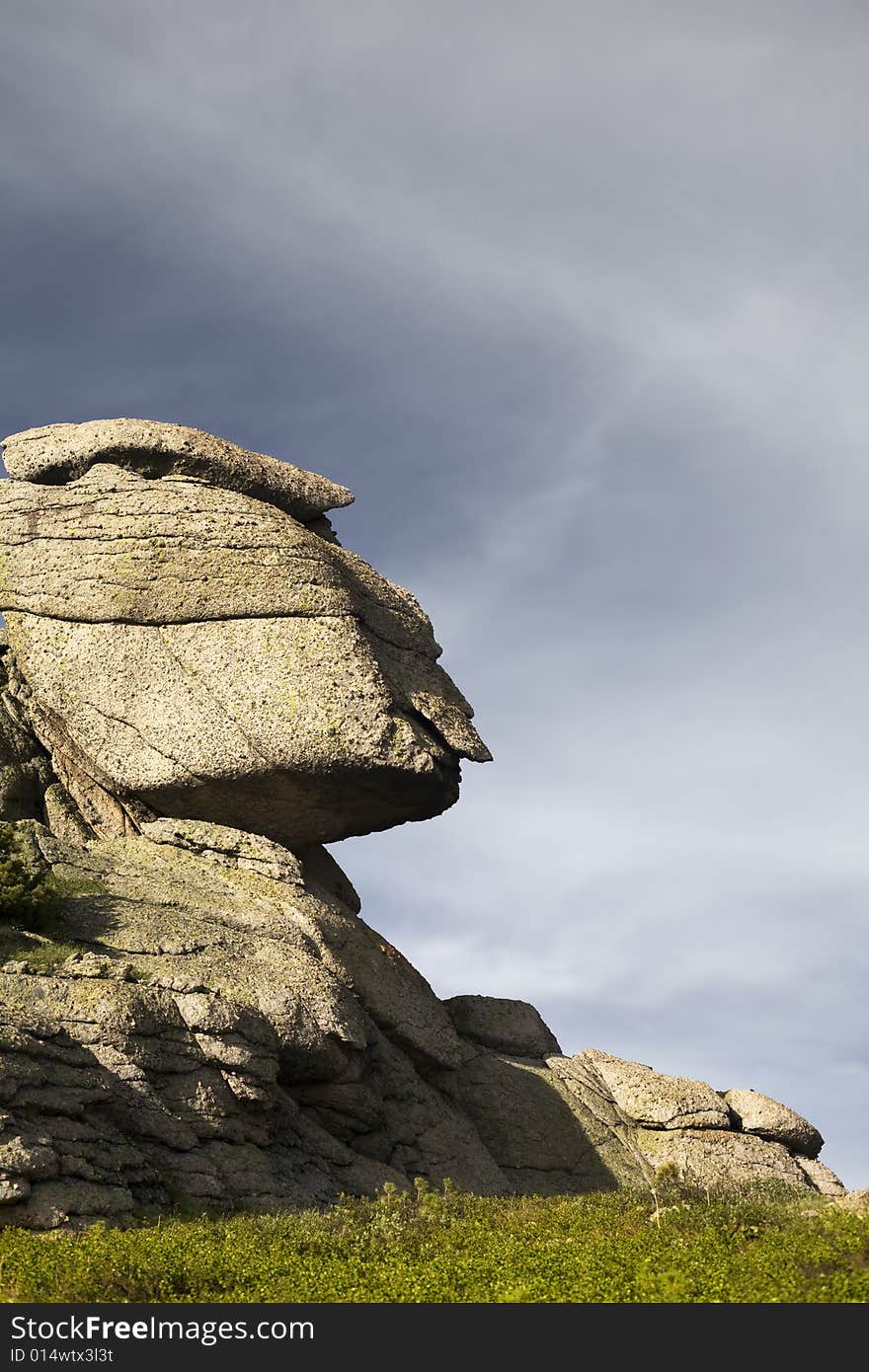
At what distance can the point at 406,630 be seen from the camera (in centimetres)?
3775

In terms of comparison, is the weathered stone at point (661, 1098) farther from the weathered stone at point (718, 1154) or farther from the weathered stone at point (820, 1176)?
the weathered stone at point (820, 1176)

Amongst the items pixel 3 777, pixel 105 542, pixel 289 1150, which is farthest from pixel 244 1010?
pixel 105 542

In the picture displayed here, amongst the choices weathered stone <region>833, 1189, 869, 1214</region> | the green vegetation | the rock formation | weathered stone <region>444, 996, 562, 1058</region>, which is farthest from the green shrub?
weathered stone <region>833, 1189, 869, 1214</region>

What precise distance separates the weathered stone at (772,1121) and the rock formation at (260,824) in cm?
6

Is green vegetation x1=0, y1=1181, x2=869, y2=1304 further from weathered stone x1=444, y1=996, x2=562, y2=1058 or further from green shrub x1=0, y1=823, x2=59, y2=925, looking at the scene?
weathered stone x1=444, y1=996, x2=562, y2=1058

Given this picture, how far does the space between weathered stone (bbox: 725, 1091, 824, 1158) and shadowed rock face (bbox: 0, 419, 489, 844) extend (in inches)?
461

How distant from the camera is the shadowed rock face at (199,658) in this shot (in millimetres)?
32781

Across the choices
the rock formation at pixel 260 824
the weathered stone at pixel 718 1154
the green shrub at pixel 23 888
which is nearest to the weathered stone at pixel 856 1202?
the rock formation at pixel 260 824

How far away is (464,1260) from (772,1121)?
22277mm

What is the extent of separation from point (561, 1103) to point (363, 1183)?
31.5 ft

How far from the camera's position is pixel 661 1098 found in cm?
3638

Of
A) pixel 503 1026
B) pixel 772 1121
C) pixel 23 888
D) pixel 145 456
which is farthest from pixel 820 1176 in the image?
pixel 145 456
